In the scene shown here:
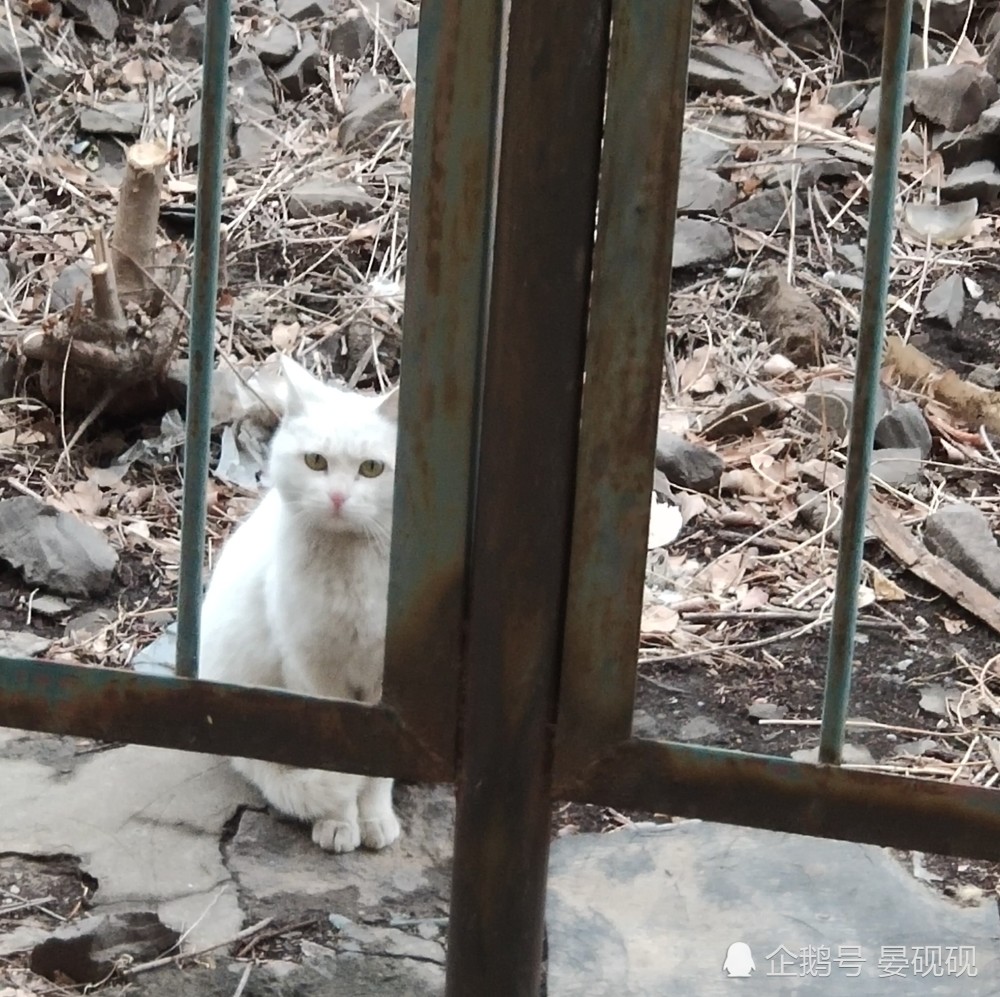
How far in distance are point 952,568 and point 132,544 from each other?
5.99 ft

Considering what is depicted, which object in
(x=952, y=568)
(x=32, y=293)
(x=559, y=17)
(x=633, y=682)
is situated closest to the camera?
(x=559, y=17)

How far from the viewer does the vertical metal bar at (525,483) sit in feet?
3.54

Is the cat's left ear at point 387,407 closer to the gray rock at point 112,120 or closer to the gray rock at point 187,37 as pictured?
the gray rock at point 112,120

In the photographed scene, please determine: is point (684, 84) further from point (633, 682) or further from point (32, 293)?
point (32, 293)

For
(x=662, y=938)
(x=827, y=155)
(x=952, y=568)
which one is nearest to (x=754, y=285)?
(x=827, y=155)

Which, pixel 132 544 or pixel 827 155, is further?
pixel 827 155

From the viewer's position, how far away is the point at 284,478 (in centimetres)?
229

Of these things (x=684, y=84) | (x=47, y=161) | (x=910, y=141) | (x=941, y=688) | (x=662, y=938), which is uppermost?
(x=910, y=141)

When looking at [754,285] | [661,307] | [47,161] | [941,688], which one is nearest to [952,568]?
[941,688]

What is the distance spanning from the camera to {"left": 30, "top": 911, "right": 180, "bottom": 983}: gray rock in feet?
5.81

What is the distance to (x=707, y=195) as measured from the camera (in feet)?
14.4

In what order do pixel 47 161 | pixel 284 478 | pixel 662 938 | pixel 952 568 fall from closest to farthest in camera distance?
pixel 662 938
pixel 284 478
pixel 952 568
pixel 47 161

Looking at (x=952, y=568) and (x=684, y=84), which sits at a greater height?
(x=684, y=84)

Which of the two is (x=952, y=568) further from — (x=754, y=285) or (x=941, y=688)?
(x=754, y=285)
